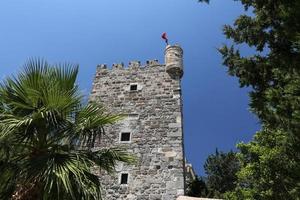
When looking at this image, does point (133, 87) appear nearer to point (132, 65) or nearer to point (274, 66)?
point (132, 65)

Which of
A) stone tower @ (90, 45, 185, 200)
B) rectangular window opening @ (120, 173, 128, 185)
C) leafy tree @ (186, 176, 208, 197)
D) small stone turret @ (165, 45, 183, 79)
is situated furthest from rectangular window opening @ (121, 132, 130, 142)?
leafy tree @ (186, 176, 208, 197)

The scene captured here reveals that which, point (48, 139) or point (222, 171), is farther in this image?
point (222, 171)

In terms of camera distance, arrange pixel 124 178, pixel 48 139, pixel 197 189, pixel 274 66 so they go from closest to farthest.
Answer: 1. pixel 48 139
2. pixel 274 66
3. pixel 124 178
4. pixel 197 189

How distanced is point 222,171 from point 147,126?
41.2ft

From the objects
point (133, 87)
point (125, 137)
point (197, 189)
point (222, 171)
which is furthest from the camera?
point (222, 171)

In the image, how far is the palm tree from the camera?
16.3 feet

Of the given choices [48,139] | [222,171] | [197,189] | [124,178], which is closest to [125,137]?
[124,178]

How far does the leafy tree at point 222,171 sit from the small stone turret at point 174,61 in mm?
11515

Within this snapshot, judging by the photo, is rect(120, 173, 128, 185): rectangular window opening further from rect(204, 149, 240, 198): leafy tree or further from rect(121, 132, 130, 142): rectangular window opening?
rect(204, 149, 240, 198): leafy tree

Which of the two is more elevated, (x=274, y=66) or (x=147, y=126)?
(x=147, y=126)

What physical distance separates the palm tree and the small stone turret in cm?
963

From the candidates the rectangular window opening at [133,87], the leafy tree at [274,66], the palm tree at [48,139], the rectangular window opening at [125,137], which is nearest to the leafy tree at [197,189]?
the rectangular window opening at [125,137]

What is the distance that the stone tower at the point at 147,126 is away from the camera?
12578mm

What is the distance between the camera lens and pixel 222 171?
24609 millimetres
